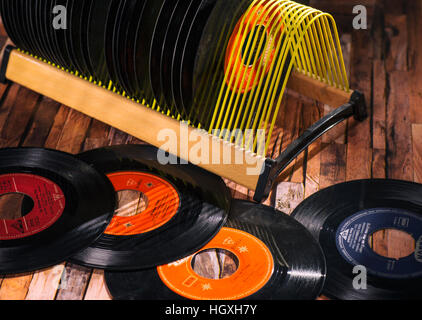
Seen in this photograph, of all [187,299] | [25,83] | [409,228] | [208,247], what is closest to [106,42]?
[25,83]

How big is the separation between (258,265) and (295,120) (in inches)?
39.0

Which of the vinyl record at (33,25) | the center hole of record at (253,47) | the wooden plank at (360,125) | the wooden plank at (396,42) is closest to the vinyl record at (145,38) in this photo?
the center hole of record at (253,47)

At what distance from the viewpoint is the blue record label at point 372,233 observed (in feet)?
7.60

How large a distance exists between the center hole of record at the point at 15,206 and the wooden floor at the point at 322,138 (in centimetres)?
30

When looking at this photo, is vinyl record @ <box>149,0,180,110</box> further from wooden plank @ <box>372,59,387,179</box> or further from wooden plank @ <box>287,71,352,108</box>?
wooden plank @ <box>372,59,387,179</box>

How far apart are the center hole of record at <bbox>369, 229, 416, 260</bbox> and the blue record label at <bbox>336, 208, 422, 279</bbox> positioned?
30 millimetres

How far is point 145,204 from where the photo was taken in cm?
262

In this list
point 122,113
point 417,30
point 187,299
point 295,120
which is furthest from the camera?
point 417,30

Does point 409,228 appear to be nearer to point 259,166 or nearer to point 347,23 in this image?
point 259,166

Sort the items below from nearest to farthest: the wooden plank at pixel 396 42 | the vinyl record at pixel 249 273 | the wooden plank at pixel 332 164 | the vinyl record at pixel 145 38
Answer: the vinyl record at pixel 249 273 < the vinyl record at pixel 145 38 < the wooden plank at pixel 332 164 < the wooden plank at pixel 396 42

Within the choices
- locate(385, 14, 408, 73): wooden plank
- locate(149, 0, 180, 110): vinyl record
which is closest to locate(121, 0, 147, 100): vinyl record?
locate(149, 0, 180, 110): vinyl record

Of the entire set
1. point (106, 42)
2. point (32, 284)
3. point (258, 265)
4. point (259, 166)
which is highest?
point (106, 42)

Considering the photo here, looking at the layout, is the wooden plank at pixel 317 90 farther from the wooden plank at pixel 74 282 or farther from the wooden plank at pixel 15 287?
the wooden plank at pixel 15 287

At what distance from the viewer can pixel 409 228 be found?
2.48 m
